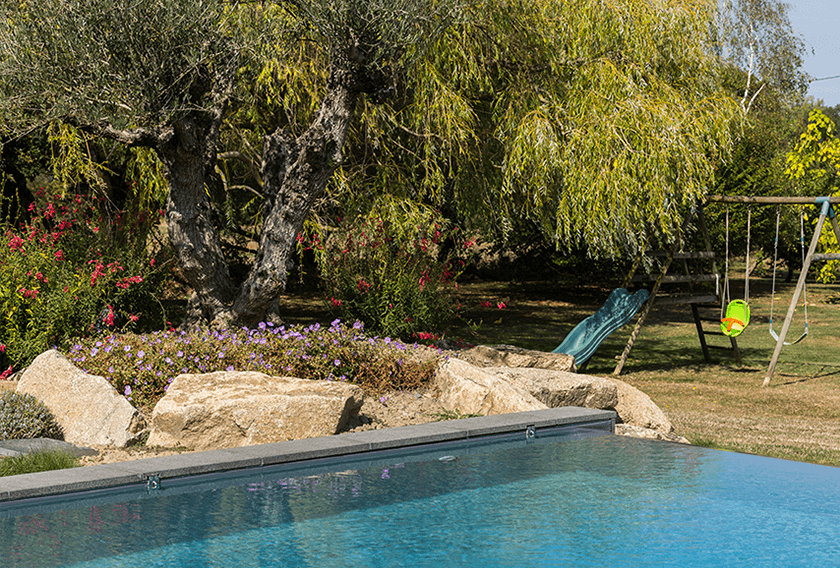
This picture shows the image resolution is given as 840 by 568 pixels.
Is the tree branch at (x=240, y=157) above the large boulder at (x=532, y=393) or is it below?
above

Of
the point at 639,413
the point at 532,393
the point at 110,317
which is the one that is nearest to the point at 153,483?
the point at 532,393

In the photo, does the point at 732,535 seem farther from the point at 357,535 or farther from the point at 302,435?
the point at 302,435

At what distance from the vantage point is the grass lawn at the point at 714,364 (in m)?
8.49

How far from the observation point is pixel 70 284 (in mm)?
9648

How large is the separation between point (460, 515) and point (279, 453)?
4.64 ft

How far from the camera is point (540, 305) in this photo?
23938 millimetres

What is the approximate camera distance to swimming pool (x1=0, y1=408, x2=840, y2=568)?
451 centimetres

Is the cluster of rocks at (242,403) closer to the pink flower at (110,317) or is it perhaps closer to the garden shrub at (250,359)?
the garden shrub at (250,359)

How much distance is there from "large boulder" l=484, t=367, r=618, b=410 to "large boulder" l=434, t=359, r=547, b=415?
0.21m

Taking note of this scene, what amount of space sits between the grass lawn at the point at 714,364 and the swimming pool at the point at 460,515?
5.40 feet

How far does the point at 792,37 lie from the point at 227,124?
1165 inches

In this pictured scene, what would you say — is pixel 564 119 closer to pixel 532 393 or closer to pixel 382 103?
pixel 382 103

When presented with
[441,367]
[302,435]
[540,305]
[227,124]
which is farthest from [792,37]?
[302,435]

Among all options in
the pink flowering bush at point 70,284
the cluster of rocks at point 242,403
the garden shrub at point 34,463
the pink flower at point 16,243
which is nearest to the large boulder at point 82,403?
the cluster of rocks at point 242,403
